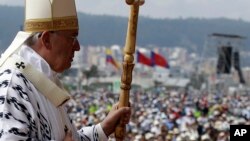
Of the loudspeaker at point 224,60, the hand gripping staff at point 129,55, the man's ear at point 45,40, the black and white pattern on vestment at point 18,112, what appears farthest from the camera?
the loudspeaker at point 224,60

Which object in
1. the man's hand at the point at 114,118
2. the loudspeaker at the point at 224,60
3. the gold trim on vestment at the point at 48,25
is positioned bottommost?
the loudspeaker at the point at 224,60

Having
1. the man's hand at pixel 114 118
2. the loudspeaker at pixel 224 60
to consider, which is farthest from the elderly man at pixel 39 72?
the loudspeaker at pixel 224 60

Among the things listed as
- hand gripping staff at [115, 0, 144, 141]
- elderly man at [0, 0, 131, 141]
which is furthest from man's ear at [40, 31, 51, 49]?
hand gripping staff at [115, 0, 144, 141]

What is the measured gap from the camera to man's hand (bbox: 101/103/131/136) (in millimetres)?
3438

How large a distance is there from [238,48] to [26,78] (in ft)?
144

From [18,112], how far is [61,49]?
1.28 ft

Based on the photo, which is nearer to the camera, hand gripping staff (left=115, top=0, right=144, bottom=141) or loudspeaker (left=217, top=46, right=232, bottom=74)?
hand gripping staff (left=115, top=0, right=144, bottom=141)

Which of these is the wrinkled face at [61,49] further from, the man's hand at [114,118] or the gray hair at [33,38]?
the man's hand at [114,118]

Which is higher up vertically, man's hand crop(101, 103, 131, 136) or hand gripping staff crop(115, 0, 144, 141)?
hand gripping staff crop(115, 0, 144, 141)

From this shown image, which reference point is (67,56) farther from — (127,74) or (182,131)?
(182,131)

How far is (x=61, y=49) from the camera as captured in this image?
295 centimetres

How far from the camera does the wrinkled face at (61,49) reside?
2.94 meters

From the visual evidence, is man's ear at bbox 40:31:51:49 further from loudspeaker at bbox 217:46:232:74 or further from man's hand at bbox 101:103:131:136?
loudspeaker at bbox 217:46:232:74

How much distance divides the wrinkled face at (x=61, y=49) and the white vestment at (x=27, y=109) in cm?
4
